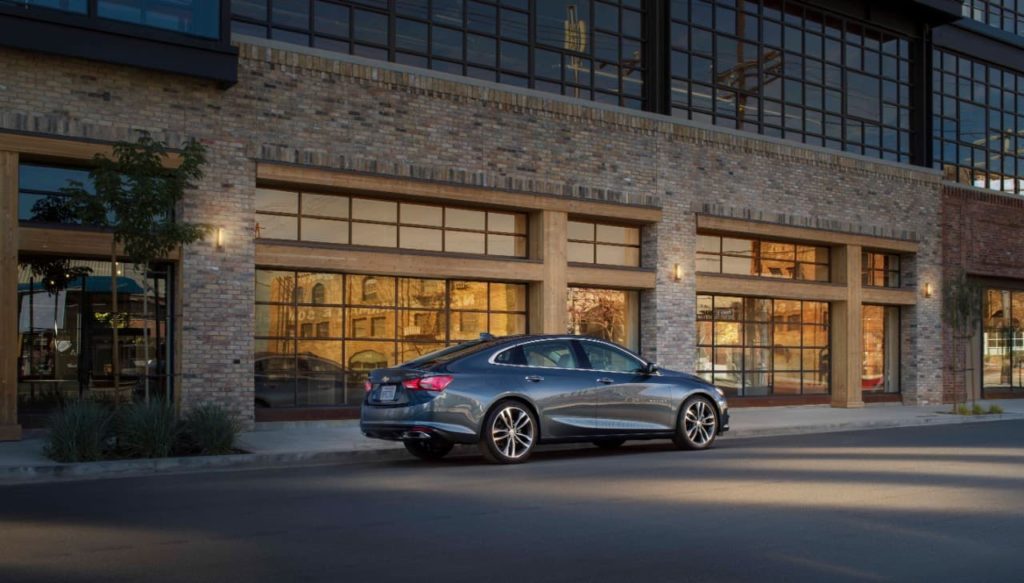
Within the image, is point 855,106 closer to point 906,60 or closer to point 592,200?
point 906,60

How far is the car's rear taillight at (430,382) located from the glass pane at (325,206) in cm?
666

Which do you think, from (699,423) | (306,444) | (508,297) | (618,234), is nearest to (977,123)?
(618,234)

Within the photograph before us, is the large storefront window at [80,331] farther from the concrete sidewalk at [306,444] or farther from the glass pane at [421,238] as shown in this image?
the glass pane at [421,238]

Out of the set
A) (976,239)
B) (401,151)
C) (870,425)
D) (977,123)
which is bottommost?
(870,425)

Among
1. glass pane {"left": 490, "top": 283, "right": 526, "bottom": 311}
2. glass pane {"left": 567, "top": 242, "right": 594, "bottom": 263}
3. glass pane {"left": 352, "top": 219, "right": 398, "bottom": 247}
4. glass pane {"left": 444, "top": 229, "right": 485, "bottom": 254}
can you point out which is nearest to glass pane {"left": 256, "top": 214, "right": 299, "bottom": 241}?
glass pane {"left": 352, "top": 219, "right": 398, "bottom": 247}

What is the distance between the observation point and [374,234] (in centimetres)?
1836

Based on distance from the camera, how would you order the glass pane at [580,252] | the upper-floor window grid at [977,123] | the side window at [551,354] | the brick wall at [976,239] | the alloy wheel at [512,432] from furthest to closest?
the upper-floor window grid at [977,123]
the brick wall at [976,239]
the glass pane at [580,252]
the side window at [551,354]
the alloy wheel at [512,432]

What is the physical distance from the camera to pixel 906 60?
2786 cm

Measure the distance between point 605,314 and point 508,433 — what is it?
963 centimetres

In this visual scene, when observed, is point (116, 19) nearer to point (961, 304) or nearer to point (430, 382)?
point (430, 382)

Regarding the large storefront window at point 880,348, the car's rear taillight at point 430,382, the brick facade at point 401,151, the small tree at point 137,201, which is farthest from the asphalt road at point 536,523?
the large storefront window at point 880,348

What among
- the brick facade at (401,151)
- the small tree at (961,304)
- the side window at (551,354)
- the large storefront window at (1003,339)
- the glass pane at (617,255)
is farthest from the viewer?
the large storefront window at (1003,339)

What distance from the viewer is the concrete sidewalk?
1152 centimetres

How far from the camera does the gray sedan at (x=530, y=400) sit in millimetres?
11828
